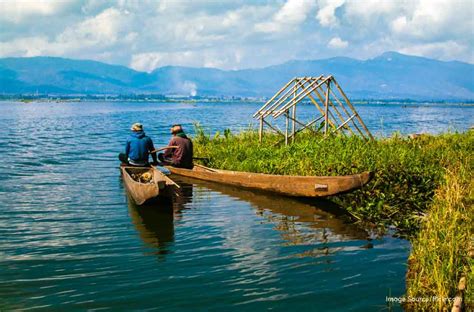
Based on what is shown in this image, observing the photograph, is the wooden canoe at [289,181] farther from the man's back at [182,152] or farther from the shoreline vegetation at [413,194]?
the shoreline vegetation at [413,194]

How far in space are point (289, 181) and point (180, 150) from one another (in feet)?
17.3

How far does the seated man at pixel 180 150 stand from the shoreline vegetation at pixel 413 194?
3.96ft

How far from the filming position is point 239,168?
1588cm

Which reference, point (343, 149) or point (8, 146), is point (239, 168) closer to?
point (343, 149)

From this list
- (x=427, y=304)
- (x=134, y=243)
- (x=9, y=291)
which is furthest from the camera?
(x=134, y=243)

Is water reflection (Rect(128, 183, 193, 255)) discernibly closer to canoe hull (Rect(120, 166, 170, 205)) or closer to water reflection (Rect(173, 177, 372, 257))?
canoe hull (Rect(120, 166, 170, 205))

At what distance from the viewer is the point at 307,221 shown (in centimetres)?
1150

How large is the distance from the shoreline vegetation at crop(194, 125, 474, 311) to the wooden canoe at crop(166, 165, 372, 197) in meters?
0.51

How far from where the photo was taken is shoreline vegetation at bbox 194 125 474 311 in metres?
6.72

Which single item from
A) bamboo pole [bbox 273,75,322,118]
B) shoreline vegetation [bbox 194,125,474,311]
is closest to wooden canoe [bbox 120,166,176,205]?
shoreline vegetation [bbox 194,125,474,311]

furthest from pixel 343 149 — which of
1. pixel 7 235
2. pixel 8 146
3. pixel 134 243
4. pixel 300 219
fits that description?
pixel 8 146

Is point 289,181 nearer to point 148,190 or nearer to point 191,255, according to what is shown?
point 148,190

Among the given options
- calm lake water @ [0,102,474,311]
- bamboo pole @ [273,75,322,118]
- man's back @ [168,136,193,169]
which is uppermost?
bamboo pole @ [273,75,322,118]

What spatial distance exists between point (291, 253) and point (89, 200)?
7258 millimetres
